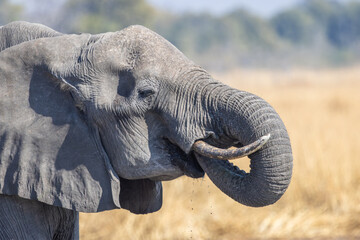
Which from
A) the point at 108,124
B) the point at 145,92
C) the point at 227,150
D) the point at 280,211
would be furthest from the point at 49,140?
the point at 280,211

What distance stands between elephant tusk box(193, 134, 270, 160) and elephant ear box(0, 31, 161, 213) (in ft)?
1.23

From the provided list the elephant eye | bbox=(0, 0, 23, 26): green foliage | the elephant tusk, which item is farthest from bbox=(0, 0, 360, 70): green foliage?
the elephant tusk

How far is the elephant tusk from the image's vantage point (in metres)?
2.31

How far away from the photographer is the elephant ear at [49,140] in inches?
103

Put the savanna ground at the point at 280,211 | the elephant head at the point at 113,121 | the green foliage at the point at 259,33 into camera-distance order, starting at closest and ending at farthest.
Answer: the elephant head at the point at 113,121 < the savanna ground at the point at 280,211 < the green foliage at the point at 259,33

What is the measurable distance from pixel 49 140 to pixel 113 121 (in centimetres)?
26

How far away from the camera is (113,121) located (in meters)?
2.56

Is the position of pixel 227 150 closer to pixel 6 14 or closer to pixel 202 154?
pixel 202 154

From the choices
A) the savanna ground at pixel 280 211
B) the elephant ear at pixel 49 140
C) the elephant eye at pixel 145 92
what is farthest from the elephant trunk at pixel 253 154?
the savanna ground at pixel 280 211

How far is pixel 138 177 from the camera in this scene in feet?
8.50

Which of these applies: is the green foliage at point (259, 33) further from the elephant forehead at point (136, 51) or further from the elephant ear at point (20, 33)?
the elephant forehead at point (136, 51)

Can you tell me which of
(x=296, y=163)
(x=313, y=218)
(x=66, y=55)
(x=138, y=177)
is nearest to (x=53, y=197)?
(x=138, y=177)

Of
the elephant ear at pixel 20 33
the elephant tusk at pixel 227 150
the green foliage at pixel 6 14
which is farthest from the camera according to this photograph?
the green foliage at pixel 6 14

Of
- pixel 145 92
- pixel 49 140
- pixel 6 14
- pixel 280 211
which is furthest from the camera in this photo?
pixel 6 14
